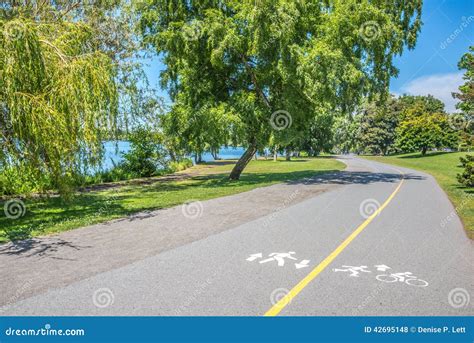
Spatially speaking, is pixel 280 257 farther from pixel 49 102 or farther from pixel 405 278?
pixel 49 102

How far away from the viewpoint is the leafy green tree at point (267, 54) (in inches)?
770

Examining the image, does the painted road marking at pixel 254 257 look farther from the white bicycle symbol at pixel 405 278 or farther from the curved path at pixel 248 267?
the white bicycle symbol at pixel 405 278

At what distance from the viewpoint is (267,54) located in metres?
21.0

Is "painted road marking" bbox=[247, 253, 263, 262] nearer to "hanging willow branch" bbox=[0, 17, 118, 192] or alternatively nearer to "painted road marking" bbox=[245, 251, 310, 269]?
"painted road marking" bbox=[245, 251, 310, 269]

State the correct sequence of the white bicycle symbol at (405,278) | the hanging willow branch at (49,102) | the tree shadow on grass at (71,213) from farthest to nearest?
the hanging willow branch at (49,102), the tree shadow on grass at (71,213), the white bicycle symbol at (405,278)

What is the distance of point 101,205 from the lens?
13445 millimetres

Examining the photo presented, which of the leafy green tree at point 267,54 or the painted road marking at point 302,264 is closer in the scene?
the painted road marking at point 302,264
